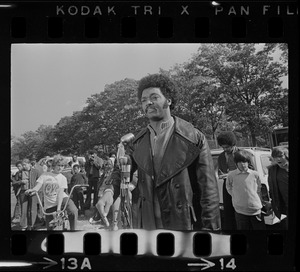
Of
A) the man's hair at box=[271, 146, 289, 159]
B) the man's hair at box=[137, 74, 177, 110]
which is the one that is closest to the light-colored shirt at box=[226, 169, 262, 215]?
the man's hair at box=[271, 146, 289, 159]

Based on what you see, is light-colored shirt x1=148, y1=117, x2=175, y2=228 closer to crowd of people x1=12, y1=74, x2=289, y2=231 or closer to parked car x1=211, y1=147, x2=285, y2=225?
crowd of people x1=12, y1=74, x2=289, y2=231

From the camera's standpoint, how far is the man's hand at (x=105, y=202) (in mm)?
8445

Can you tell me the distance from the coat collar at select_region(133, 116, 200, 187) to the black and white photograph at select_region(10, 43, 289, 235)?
0.5 inches

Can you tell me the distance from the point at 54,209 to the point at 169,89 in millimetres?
1959

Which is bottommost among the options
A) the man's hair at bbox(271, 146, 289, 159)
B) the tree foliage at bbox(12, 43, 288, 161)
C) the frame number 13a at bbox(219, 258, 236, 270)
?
the frame number 13a at bbox(219, 258, 236, 270)

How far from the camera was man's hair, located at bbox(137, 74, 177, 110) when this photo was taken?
331 inches

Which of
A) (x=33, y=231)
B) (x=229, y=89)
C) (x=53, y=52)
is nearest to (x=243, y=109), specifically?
(x=229, y=89)

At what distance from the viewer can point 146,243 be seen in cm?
845

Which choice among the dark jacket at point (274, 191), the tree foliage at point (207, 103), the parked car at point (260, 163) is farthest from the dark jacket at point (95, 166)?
the dark jacket at point (274, 191)

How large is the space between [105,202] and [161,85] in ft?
4.98

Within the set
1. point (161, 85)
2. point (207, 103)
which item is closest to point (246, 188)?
point (207, 103)

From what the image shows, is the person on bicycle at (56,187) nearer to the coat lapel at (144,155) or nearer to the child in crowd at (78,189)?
the child in crowd at (78,189)
